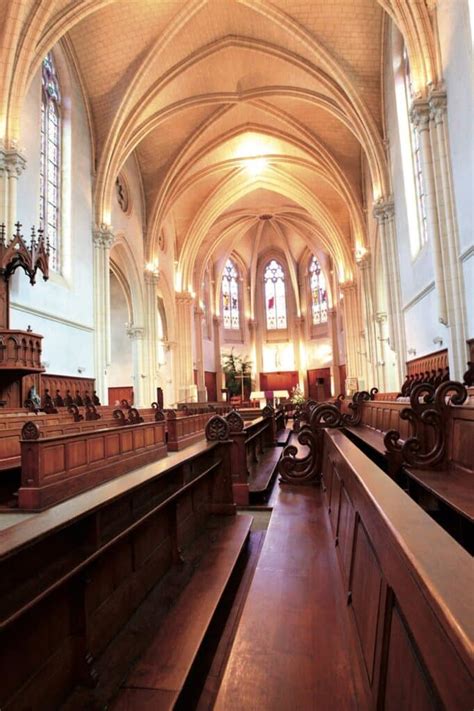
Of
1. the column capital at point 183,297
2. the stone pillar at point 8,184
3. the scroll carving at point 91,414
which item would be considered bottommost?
the scroll carving at point 91,414

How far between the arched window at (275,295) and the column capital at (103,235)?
18049mm

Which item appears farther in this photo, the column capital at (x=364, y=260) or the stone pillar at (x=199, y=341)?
the stone pillar at (x=199, y=341)

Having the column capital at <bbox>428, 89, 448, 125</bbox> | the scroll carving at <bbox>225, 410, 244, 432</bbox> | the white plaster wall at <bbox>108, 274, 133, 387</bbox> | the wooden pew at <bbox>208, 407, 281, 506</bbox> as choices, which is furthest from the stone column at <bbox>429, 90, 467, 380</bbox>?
the white plaster wall at <bbox>108, 274, 133, 387</bbox>

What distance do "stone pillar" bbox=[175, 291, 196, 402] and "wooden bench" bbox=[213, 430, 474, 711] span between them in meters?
19.5

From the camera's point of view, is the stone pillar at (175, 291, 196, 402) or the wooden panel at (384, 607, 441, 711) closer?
the wooden panel at (384, 607, 441, 711)

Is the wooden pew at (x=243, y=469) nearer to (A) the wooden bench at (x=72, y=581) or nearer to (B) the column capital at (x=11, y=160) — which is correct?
(A) the wooden bench at (x=72, y=581)

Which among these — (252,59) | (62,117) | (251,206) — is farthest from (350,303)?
(62,117)

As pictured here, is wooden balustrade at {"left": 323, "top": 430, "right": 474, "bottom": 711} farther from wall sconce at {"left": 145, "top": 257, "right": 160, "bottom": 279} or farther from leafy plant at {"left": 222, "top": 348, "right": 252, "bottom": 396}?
leafy plant at {"left": 222, "top": 348, "right": 252, "bottom": 396}

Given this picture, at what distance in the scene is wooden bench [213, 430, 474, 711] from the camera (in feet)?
2.33

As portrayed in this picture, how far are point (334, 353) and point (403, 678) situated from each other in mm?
27061

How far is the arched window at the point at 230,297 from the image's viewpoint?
3023cm

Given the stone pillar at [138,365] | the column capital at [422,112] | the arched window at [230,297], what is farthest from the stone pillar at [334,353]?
the column capital at [422,112]

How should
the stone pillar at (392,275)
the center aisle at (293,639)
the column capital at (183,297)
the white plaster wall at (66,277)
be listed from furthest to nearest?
the column capital at (183,297), the stone pillar at (392,275), the white plaster wall at (66,277), the center aisle at (293,639)

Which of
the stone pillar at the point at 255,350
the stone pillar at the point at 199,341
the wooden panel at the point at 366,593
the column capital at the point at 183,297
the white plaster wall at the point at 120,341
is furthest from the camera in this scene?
the stone pillar at the point at 255,350
